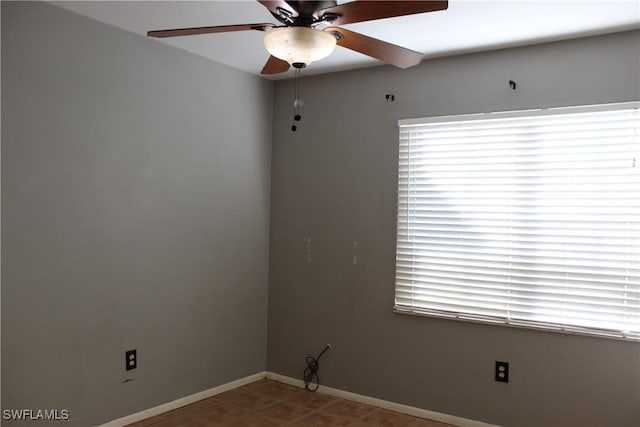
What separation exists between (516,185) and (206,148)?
212 cm

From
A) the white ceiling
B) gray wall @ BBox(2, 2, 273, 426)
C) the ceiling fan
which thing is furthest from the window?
the ceiling fan

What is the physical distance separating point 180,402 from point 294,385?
0.93m

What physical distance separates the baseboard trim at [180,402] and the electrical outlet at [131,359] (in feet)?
0.98

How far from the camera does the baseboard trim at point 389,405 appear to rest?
360 cm

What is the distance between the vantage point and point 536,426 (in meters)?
3.36

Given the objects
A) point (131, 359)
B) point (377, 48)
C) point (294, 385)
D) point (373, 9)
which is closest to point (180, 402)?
point (131, 359)

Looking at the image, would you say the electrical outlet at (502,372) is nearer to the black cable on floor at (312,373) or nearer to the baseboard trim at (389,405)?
the baseboard trim at (389,405)

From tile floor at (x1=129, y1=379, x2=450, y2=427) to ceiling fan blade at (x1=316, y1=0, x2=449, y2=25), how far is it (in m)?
2.57

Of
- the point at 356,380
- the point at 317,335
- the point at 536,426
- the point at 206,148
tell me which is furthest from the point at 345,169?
the point at 536,426

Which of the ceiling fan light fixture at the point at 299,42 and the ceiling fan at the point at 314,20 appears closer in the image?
the ceiling fan at the point at 314,20

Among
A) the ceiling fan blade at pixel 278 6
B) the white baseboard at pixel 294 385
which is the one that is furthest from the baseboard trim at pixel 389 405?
the ceiling fan blade at pixel 278 6

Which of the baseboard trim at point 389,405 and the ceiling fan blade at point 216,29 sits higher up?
the ceiling fan blade at point 216,29

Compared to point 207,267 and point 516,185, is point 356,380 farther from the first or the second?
point 516,185

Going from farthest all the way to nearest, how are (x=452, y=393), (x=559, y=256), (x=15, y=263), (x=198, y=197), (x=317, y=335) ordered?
(x=317, y=335), (x=198, y=197), (x=452, y=393), (x=559, y=256), (x=15, y=263)
